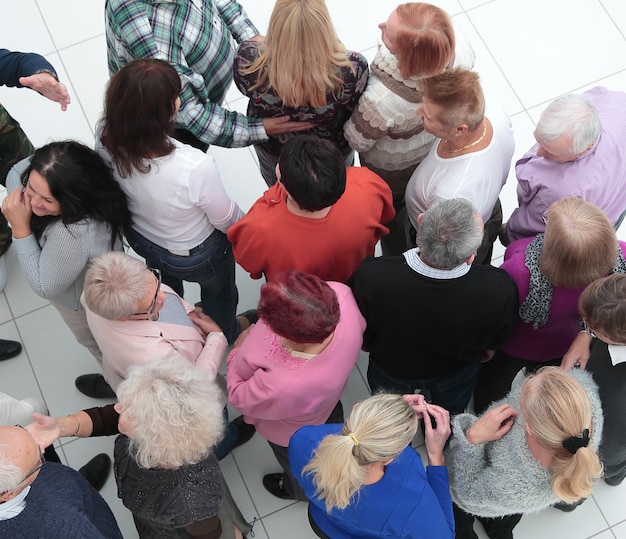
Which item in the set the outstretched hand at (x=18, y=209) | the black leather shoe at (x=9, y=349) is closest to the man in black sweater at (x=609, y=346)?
the outstretched hand at (x=18, y=209)

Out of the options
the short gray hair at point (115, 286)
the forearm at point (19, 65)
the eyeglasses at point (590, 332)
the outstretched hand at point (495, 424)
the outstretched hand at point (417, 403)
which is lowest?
the outstretched hand at point (495, 424)

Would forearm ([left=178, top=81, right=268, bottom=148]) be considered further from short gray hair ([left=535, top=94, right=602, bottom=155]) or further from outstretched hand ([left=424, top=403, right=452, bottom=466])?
outstretched hand ([left=424, top=403, right=452, bottom=466])

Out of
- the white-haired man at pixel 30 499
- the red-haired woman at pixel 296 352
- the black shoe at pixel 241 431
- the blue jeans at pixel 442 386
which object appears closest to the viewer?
the white-haired man at pixel 30 499

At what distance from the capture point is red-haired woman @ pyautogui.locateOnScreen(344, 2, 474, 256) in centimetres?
220

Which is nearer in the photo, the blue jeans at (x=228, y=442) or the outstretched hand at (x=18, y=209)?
the outstretched hand at (x=18, y=209)

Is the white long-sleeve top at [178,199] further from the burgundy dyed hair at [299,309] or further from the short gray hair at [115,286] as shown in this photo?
the burgundy dyed hair at [299,309]

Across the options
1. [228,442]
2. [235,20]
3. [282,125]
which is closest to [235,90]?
[235,20]

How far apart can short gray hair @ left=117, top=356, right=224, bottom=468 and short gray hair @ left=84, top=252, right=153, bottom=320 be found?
8.5 inches

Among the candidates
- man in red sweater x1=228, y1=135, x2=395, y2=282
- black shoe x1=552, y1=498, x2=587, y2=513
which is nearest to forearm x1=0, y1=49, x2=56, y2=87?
man in red sweater x1=228, y1=135, x2=395, y2=282

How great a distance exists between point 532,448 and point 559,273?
22.1 inches

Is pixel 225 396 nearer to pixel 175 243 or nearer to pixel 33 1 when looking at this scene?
pixel 175 243

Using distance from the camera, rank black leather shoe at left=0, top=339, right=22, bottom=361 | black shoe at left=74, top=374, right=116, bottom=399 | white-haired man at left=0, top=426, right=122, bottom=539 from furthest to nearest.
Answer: black leather shoe at left=0, top=339, right=22, bottom=361
black shoe at left=74, top=374, right=116, bottom=399
white-haired man at left=0, top=426, right=122, bottom=539

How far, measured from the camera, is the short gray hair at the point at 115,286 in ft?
6.75

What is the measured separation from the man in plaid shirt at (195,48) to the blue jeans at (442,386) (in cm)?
106
